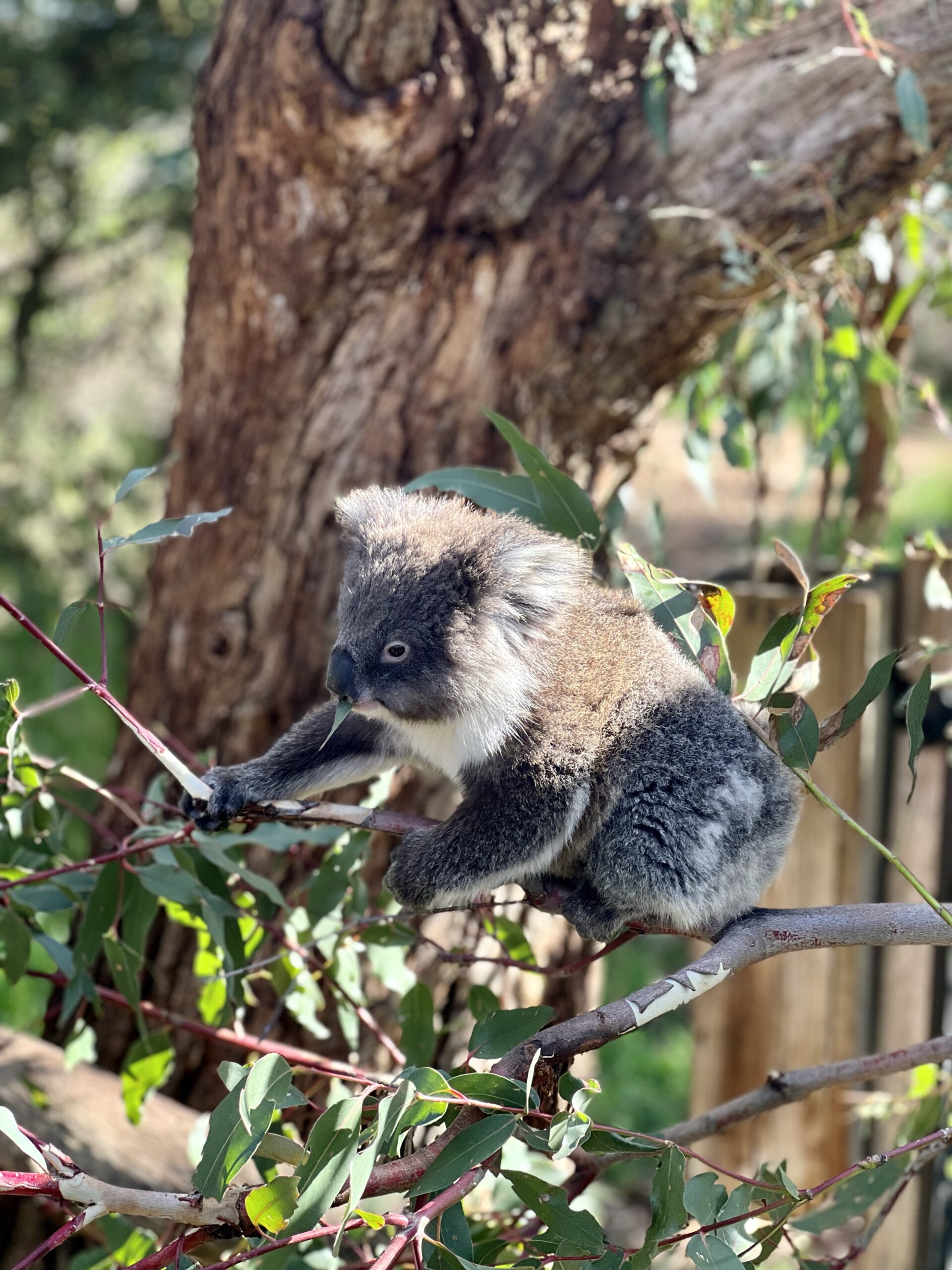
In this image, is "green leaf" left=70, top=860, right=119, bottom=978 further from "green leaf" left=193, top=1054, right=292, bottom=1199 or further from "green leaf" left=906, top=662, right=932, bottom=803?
"green leaf" left=906, top=662, right=932, bottom=803

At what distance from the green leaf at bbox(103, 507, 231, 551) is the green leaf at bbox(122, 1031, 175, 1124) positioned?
2.92 feet

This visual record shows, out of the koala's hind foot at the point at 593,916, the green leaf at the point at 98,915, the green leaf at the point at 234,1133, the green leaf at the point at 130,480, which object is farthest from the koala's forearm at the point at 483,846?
the green leaf at the point at 130,480

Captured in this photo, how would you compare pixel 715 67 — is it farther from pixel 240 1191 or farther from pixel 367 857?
pixel 240 1191

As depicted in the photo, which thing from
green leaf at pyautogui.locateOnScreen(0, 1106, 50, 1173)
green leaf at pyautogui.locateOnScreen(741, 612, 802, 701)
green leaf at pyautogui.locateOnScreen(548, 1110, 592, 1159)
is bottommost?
green leaf at pyautogui.locateOnScreen(548, 1110, 592, 1159)

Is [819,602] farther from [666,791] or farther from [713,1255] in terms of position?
[713,1255]

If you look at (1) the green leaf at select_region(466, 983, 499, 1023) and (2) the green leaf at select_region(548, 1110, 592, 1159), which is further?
(1) the green leaf at select_region(466, 983, 499, 1023)

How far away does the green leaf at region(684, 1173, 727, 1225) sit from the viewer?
117 cm

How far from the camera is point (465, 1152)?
1085 millimetres

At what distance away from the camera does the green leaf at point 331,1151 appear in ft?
3.42

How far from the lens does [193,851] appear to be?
164 centimetres

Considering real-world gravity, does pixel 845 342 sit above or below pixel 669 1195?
above

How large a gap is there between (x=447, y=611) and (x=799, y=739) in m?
0.53

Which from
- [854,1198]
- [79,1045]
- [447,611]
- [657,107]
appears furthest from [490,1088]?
[657,107]

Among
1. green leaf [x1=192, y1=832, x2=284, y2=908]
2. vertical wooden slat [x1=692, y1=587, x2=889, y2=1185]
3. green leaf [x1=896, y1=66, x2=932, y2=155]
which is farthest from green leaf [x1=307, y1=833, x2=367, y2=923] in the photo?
green leaf [x1=896, y1=66, x2=932, y2=155]
